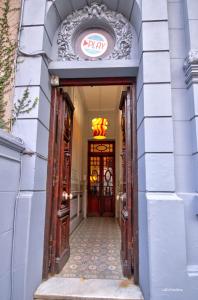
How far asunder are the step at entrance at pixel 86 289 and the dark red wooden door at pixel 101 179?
6.05m

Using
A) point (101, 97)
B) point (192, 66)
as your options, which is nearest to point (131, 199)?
point (192, 66)

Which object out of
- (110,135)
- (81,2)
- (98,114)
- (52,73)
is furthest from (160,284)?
(98,114)

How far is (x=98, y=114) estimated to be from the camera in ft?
30.2

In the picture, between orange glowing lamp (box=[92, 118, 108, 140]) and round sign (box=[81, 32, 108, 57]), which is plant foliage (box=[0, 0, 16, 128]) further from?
orange glowing lamp (box=[92, 118, 108, 140])

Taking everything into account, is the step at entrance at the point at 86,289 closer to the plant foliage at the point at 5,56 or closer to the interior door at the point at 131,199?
the interior door at the point at 131,199

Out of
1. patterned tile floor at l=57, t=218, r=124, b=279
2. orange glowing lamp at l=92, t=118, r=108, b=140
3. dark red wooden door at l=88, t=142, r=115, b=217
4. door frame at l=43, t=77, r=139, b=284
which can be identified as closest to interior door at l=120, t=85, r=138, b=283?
door frame at l=43, t=77, r=139, b=284

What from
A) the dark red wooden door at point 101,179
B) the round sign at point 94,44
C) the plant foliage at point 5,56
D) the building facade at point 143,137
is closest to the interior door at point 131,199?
the building facade at point 143,137

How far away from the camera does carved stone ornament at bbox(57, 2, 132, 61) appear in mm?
2857

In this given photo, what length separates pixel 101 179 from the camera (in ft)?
28.9

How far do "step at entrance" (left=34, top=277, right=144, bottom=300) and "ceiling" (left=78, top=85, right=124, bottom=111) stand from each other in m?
5.49

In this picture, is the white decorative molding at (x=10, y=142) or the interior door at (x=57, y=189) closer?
the white decorative molding at (x=10, y=142)

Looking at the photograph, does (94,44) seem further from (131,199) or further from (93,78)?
(131,199)

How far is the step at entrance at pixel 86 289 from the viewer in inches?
88.4

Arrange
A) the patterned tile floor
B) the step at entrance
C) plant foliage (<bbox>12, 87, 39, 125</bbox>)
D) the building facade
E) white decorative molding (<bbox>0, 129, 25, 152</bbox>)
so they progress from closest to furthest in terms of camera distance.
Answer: white decorative molding (<bbox>0, 129, 25, 152</bbox>), the building facade, the step at entrance, plant foliage (<bbox>12, 87, 39, 125</bbox>), the patterned tile floor
